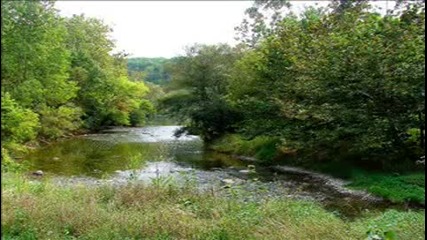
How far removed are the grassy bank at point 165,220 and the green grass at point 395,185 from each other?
3.82m

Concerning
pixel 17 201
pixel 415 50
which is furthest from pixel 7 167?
pixel 415 50

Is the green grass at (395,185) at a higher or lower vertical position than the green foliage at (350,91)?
lower

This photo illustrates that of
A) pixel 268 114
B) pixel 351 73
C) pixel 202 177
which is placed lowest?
pixel 202 177

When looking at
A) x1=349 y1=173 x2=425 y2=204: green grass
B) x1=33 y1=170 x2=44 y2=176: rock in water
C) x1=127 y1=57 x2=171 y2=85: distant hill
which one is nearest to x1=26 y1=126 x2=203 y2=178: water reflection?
x1=33 y1=170 x2=44 y2=176: rock in water

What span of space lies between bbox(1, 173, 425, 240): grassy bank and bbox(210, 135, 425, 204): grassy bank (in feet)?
13.9

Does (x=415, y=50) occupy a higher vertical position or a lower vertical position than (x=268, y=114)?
higher

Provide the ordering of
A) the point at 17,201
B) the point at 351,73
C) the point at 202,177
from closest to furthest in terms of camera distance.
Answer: the point at 17,201, the point at 351,73, the point at 202,177

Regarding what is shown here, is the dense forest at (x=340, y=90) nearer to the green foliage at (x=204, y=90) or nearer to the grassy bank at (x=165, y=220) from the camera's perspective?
the green foliage at (x=204, y=90)

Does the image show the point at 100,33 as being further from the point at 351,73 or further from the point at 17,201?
the point at 17,201

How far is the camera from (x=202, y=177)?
19.3 m

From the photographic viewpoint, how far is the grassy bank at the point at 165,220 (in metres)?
7.93

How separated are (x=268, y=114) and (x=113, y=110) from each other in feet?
85.6

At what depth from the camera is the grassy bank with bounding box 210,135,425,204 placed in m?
15.0

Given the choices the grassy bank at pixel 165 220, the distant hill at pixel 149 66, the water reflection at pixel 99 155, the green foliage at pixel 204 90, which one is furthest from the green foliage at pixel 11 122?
the distant hill at pixel 149 66
